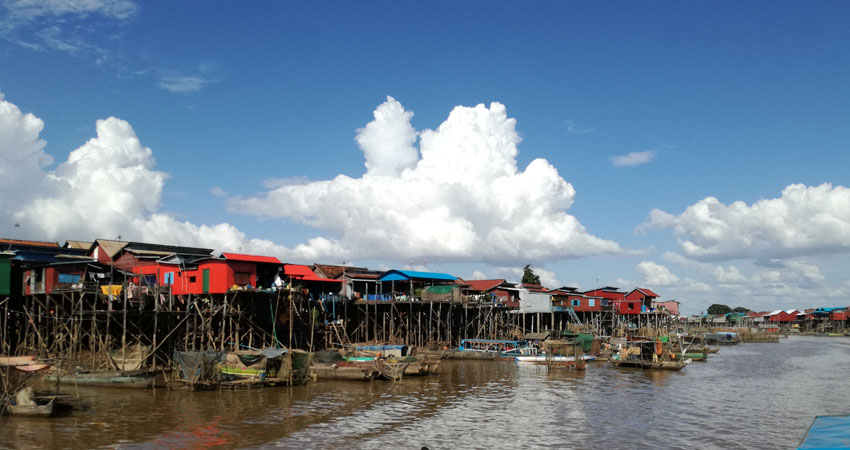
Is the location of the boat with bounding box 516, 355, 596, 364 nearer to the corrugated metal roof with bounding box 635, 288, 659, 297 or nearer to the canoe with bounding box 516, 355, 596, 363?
the canoe with bounding box 516, 355, 596, 363

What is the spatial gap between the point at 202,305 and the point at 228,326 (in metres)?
2.32

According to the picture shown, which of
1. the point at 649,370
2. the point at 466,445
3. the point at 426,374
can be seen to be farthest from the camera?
the point at 649,370

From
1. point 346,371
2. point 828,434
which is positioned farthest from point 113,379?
point 828,434

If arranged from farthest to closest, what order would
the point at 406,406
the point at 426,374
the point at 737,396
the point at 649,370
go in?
the point at 649,370 → the point at 426,374 → the point at 737,396 → the point at 406,406

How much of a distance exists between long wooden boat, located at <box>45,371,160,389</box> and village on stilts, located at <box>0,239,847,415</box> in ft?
0.18

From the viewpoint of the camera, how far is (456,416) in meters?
25.0

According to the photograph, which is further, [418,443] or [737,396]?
[737,396]

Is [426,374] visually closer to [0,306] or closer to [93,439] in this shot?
[93,439]

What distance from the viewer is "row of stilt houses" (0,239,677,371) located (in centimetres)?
3741

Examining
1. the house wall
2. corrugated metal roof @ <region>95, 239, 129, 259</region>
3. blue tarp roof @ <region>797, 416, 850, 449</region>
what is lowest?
blue tarp roof @ <region>797, 416, 850, 449</region>

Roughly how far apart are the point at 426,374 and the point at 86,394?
17962 mm

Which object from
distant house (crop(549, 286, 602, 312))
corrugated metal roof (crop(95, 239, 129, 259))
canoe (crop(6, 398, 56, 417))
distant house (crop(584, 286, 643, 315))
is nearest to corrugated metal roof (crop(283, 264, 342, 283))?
corrugated metal roof (crop(95, 239, 129, 259))

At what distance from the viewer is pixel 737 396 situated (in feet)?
105

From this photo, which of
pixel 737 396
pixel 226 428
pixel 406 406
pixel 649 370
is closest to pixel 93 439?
pixel 226 428
